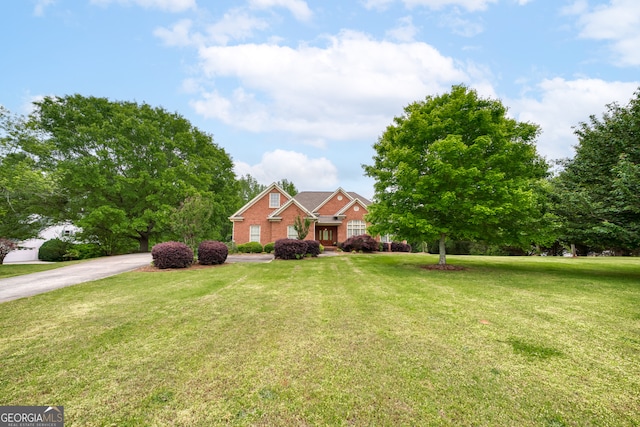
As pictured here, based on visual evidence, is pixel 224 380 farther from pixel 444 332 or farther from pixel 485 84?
pixel 485 84

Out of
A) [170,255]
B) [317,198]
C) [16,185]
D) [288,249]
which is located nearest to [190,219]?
[170,255]

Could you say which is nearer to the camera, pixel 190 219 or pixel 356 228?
pixel 190 219

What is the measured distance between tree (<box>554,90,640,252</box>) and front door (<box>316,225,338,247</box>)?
20.1 m

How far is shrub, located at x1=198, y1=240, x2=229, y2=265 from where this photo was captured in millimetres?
14617

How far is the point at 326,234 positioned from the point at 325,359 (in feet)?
86.3

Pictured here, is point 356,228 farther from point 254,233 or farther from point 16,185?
point 16,185

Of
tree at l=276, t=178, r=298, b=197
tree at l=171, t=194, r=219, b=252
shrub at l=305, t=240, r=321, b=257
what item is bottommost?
shrub at l=305, t=240, r=321, b=257

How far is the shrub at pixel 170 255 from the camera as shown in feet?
42.5

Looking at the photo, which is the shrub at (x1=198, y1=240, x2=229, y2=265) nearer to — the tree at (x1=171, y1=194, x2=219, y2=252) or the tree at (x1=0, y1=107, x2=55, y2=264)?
the tree at (x1=171, y1=194, x2=219, y2=252)

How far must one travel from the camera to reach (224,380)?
3.24 metres

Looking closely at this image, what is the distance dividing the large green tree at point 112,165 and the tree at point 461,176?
15.0 m

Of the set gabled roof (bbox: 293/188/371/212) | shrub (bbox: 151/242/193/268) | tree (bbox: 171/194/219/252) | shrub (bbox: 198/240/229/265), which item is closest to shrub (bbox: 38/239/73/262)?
tree (bbox: 171/194/219/252)

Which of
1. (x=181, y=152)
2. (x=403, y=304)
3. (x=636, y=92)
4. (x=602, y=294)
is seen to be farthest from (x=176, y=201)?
(x=636, y=92)

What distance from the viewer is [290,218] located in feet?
90.6
